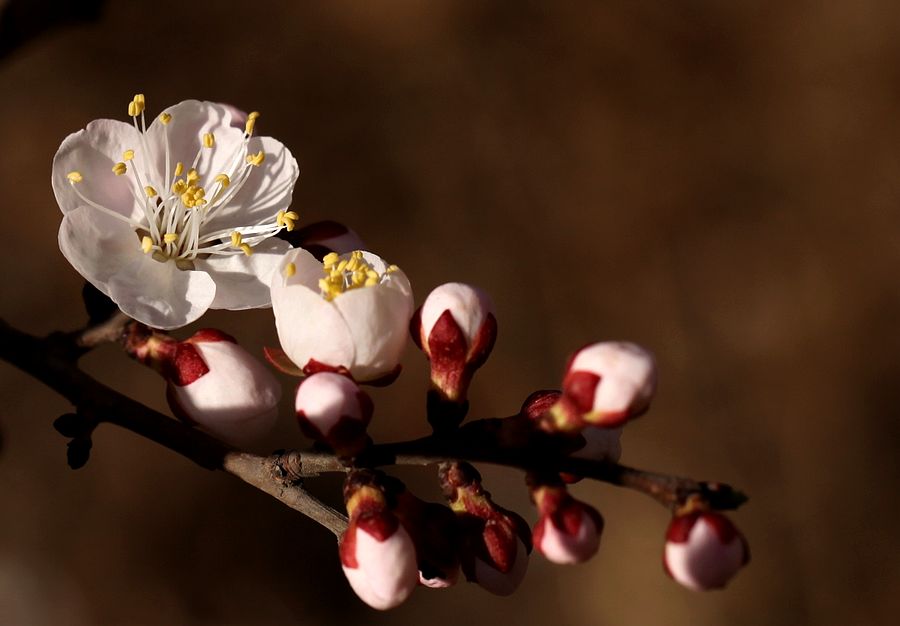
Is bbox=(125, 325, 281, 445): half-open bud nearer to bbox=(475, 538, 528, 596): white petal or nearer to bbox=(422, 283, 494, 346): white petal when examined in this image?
bbox=(422, 283, 494, 346): white petal

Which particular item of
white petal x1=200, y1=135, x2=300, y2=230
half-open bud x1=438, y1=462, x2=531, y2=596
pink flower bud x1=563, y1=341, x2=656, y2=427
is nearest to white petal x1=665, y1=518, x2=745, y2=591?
pink flower bud x1=563, y1=341, x2=656, y2=427

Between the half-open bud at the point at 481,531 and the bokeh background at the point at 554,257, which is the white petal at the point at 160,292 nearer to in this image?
the half-open bud at the point at 481,531

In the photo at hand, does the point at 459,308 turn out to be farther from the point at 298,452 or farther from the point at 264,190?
the point at 264,190

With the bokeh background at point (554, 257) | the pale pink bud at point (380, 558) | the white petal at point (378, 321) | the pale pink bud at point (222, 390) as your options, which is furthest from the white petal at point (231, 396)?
the bokeh background at point (554, 257)

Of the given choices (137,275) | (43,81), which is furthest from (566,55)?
(137,275)

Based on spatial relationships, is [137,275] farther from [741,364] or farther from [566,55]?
[566,55]

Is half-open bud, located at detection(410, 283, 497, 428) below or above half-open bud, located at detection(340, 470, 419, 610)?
above

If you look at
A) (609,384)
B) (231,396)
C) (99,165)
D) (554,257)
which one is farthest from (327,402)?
(554,257)
